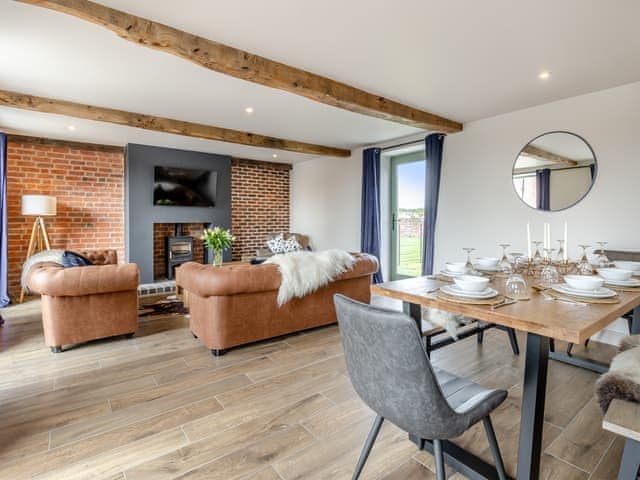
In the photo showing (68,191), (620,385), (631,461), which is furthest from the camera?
(68,191)

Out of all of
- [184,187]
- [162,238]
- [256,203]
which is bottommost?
[162,238]

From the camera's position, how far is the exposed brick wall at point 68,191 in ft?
16.3

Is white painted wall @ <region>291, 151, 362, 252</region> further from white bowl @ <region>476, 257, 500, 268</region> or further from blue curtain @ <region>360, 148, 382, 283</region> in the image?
white bowl @ <region>476, 257, 500, 268</region>

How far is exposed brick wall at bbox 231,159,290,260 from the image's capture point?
22.6 ft

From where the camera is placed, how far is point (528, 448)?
4.26ft

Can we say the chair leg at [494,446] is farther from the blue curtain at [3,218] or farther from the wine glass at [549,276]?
the blue curtain at [3,218]

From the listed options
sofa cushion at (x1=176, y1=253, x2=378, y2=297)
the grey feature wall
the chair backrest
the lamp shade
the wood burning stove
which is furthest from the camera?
the wood burning stove

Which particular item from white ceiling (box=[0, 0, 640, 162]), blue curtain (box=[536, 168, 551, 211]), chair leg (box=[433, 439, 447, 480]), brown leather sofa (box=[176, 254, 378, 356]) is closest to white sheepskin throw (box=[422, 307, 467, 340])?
chair leg (box=[433, 439, 447, 480])

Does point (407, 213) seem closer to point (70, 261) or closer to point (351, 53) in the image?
point (351, 53)

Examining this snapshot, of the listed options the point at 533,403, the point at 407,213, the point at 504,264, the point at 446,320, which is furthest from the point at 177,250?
the point at 533,403

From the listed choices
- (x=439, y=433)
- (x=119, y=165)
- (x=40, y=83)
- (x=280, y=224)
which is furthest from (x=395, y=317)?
(x=280, y=224)

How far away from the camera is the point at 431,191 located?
15.2 feet

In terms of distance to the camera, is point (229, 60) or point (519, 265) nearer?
point (519, 265)

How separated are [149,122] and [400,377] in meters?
4.27
